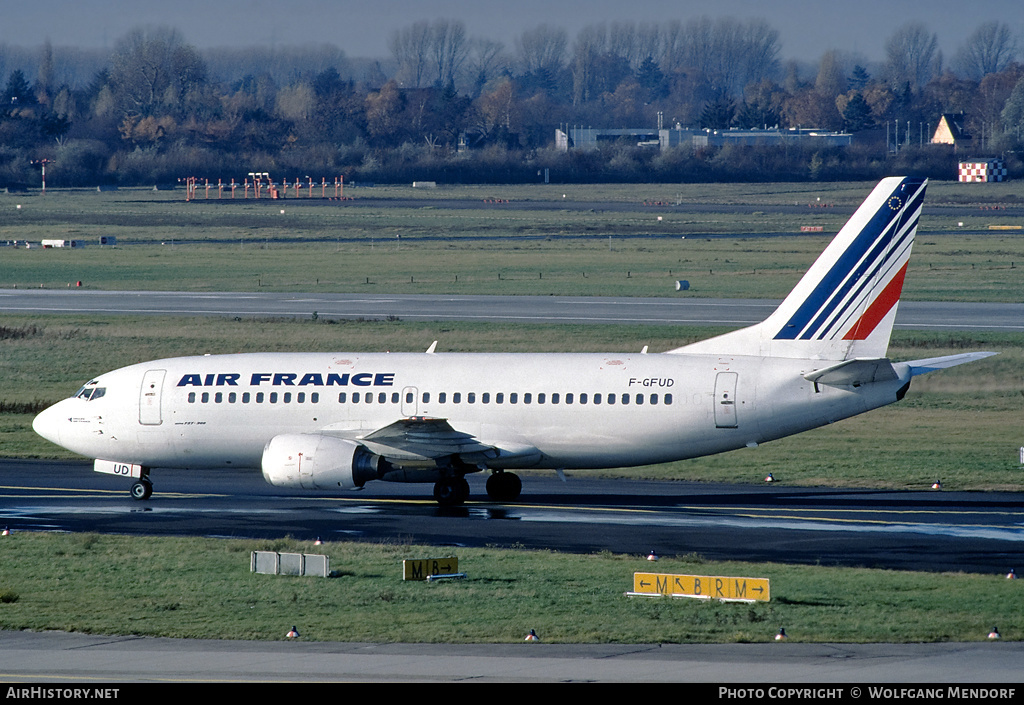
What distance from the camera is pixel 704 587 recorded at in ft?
87.0

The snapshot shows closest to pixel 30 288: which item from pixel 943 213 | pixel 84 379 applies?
pixel 84 379

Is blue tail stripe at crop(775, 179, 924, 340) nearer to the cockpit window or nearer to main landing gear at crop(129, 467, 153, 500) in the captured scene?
main landing gear at crop(129, 467, 153, 500)

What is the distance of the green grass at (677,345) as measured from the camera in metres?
44.2

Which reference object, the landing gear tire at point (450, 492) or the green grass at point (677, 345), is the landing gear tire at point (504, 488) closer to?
the landing gear tire at point (450, 492)

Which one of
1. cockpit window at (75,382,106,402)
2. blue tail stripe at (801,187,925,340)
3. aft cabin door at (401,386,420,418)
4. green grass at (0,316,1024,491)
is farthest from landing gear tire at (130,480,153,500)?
blue tail stripe at (801,187,925,340)

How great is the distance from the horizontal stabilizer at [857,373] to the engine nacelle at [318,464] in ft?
38.0

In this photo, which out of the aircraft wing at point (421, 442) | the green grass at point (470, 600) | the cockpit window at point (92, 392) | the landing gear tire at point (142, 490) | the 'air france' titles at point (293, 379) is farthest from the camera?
the cockpit window at point (92, 392)

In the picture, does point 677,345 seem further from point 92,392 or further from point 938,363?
point 92,392

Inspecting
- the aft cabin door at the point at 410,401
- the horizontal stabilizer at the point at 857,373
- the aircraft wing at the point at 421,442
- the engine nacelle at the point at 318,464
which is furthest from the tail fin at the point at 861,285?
the engine nacelle at the point at 318,464

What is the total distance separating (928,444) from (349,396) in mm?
19575

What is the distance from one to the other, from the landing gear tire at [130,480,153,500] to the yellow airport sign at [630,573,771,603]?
18.2 metres

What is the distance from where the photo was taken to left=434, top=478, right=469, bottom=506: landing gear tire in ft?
128
